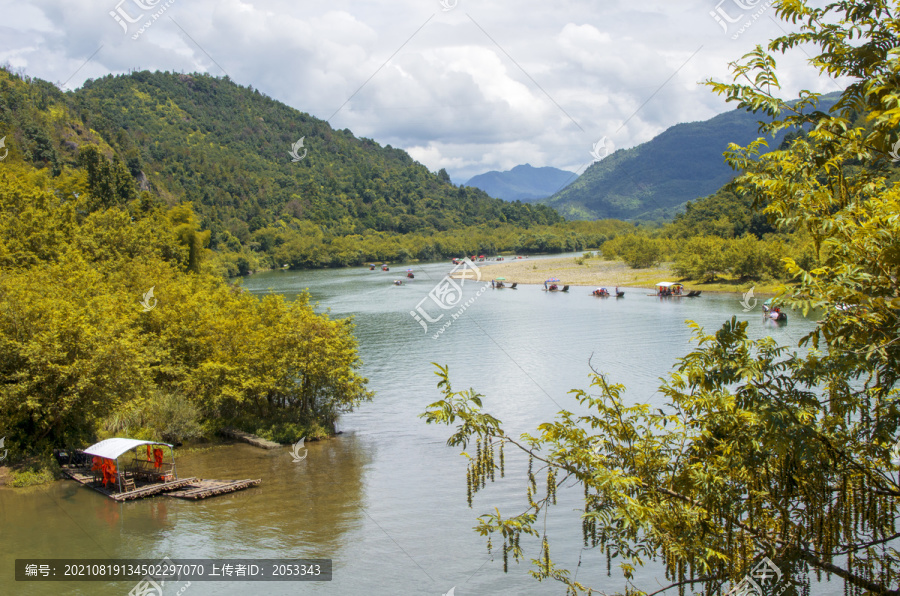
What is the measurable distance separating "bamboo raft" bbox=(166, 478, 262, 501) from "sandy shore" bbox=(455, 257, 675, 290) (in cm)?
7651

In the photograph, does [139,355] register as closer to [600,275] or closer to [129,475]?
[129,475]

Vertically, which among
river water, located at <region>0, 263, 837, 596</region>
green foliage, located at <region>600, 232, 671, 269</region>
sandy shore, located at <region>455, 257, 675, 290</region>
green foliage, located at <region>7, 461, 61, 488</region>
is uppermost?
green foliage, located at <region>600, 232, 671, 269</region>

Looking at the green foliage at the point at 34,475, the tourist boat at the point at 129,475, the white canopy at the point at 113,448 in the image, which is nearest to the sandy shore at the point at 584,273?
the tourist boat at the point at 129,475

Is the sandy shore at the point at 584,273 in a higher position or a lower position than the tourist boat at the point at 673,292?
higher

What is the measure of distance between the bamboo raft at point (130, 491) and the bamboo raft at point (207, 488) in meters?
0.18

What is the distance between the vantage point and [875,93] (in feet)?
21.1

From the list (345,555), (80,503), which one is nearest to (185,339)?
(80,503)

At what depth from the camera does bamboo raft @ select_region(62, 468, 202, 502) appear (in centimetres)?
2311

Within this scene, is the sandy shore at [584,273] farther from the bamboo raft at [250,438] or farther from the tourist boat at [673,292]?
the bamboo raft at [250,438]

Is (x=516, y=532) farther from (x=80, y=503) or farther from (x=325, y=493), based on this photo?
(x=80, y=503)

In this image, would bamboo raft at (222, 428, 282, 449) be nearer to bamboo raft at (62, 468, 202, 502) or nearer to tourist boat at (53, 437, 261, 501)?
tourist boat at (53, 437, 261, 501)

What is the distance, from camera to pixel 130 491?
23.4 metres

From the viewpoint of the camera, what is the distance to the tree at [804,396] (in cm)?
610

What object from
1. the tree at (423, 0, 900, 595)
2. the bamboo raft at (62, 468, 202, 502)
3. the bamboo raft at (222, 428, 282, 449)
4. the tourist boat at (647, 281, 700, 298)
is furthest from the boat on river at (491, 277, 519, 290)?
the tree at (423, 0, 900, 595)
